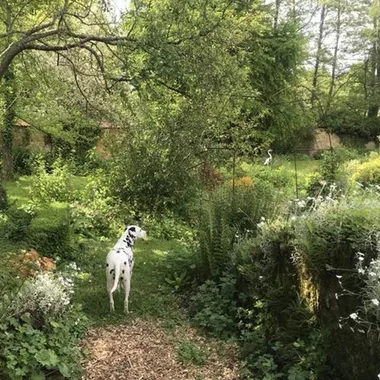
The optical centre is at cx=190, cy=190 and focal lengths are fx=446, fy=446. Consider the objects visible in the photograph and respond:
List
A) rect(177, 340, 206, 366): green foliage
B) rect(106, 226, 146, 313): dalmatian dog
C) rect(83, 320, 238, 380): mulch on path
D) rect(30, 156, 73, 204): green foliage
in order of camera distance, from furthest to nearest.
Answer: rect(30, 156, 73, 204): green foliage → rect(106, 226, 146, 313): dalmatian dog → rect(177, 340, 206, 366): green foliage → rect(83, 320, 238, 380): mulch on path

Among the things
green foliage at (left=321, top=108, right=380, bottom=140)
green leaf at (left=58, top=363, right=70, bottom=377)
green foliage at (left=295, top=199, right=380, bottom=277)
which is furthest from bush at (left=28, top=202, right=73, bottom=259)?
green foliage at (left=321, top=108, right=380, bottom=140)

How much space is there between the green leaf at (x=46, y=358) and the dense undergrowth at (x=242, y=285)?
1cm

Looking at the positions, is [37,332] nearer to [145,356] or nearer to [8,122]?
[145,356]

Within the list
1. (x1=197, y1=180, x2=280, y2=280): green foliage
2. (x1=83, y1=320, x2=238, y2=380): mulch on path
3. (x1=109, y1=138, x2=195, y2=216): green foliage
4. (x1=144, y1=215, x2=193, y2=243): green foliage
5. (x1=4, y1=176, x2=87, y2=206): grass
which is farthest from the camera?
(x1=4, y1=176, x2=87, y2=206): grass

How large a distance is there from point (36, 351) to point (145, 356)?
1162mm

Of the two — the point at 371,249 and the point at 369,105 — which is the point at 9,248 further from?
the point at 369,105

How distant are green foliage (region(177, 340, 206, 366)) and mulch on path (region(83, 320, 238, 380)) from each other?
4 cm

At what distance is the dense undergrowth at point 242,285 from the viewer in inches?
129

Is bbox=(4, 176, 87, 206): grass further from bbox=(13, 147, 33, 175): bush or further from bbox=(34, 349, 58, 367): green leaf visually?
bbox=(34, 349, 58, 367): green leaf

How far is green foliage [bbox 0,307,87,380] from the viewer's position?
3.15 m

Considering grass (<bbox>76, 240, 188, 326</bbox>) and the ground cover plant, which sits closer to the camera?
the ground cover plant

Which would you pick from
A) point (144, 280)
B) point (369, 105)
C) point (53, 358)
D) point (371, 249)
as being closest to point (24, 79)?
point (144, 280)

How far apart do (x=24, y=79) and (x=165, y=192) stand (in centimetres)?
362

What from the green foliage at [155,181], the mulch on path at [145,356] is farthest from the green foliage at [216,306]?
the green foliage at [155,181]
